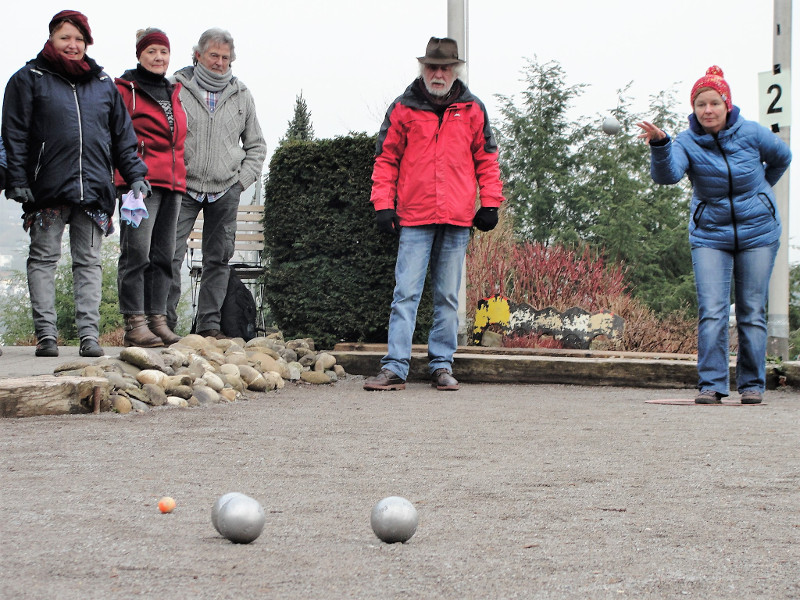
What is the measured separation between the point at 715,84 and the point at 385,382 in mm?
2666

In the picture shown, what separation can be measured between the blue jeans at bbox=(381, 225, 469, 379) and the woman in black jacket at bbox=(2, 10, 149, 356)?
1759 mm

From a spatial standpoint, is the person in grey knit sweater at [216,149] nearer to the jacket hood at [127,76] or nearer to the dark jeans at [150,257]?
the dark jeans at [150,257]

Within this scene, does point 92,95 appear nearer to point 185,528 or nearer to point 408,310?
point 408,310

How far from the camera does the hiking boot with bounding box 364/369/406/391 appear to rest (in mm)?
6645

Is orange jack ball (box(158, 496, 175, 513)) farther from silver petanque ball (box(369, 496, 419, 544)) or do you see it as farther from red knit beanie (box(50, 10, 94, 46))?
red knit beanie (box(50, 10, 94, 46))

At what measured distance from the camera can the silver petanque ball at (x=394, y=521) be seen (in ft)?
8.30

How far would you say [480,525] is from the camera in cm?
281

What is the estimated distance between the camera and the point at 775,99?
8.59 metres

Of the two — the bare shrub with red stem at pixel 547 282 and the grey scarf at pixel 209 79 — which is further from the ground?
the grey scarf at pixel 209 79

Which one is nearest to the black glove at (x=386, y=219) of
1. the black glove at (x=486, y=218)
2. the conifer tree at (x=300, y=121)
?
the black glove at (x=486, y=218)

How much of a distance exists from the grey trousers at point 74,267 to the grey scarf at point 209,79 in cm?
151

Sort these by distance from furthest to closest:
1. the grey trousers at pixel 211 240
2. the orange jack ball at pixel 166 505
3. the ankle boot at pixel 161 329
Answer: the grey trousers at pixel 211 240 < the ankle boot at pixel 161 329 < the orange jack ball at pixel 166 505

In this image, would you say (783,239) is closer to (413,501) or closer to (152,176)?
(152,176)

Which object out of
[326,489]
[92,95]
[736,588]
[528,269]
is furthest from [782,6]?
→ [736,588]
